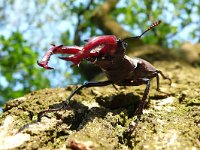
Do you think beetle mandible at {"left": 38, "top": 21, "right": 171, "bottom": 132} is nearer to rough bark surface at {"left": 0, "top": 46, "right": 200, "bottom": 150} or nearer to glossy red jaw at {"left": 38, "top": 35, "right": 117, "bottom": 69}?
glossy red jaw at {"left": 38, "top": 35, "right": 117, "bottom": 69}

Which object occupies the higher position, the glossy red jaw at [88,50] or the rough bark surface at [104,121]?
the glossy red jaw at [88,50]

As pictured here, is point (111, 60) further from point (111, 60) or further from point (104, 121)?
point (104, 121)

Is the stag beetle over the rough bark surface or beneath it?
over

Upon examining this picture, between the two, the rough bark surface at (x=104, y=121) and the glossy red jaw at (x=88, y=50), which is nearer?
the glossy red jaw at (x=88, y=50)

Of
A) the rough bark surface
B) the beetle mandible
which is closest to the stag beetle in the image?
the beetle mandible

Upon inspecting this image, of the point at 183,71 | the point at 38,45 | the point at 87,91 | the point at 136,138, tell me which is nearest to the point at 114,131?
the point at 136,138

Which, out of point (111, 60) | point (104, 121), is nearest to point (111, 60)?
point (111, 60)

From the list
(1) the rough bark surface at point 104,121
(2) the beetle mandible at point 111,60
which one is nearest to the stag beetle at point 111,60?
(2) the beetle mandible at point 111,60

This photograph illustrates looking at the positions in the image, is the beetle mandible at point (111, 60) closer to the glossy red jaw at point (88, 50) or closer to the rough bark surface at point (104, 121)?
the glossy red jaw at point (88, 50)
